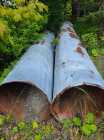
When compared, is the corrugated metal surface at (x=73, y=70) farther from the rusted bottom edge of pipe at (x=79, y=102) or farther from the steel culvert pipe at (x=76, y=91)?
the rusted bottom edge of pipe at (x=79, y=102)

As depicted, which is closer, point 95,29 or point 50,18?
point 50,18

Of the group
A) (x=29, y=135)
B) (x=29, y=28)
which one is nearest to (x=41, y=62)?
(x=29, y=135)

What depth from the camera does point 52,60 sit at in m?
6.63

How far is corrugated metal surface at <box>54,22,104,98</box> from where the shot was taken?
4.67 m

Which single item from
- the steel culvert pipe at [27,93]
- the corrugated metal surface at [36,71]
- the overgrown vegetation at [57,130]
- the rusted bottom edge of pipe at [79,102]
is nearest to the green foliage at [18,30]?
the corrugated metal surface at [36,71]

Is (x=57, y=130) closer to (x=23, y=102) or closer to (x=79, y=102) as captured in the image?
(x=79, y=102)

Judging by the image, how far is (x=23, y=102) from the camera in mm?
5098

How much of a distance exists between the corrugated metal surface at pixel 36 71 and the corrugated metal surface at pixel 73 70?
0.36 feet

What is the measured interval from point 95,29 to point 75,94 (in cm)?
668

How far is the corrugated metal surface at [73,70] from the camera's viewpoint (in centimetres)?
467

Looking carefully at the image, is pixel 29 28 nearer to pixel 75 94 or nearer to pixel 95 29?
pixel 95 29

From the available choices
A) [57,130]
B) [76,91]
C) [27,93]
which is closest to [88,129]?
[57,130]

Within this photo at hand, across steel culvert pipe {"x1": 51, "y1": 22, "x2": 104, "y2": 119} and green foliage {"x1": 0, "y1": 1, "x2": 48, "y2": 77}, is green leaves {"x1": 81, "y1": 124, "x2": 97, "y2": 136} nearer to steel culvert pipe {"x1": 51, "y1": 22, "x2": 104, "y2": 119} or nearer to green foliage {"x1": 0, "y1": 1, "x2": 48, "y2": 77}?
steel culvert pipe {"x1": 51, "y1": 22, "x2": 104, "y2": 119}

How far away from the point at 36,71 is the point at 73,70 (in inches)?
18.7
